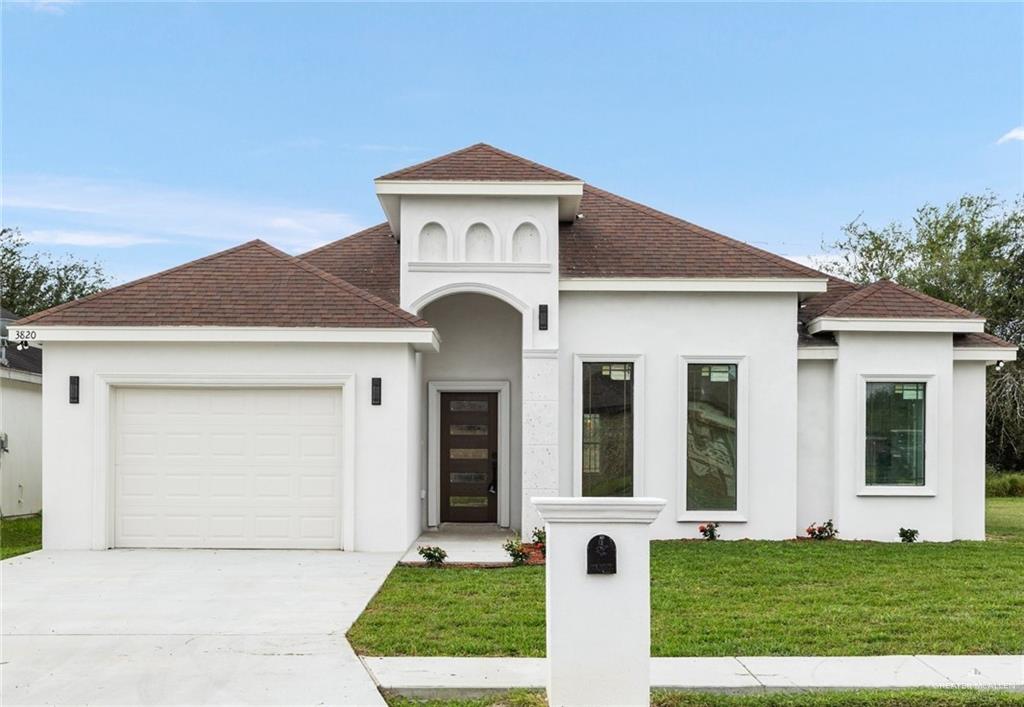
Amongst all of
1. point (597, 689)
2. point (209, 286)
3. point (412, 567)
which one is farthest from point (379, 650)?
point (209, 286)

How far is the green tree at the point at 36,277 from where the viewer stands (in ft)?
122

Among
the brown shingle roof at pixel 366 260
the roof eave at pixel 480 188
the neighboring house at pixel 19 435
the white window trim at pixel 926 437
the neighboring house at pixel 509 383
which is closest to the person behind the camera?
the neighboring house at pixel 509 383

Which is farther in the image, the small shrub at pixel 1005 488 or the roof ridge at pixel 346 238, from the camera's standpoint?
the small shrub at pixel 1005 488

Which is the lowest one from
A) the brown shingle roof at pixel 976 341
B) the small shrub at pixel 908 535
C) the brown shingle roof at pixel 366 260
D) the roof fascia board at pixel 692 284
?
the small shrub at pixel 908 535

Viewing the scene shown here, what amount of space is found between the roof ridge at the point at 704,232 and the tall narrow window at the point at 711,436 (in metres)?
1.67

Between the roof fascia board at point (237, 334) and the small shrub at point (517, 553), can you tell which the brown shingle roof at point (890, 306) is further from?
the roof fascia board at point (237, 334)

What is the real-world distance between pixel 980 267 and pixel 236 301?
30817 millimetres

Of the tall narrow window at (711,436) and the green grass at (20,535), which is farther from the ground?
the tall narrow window at (711,436)

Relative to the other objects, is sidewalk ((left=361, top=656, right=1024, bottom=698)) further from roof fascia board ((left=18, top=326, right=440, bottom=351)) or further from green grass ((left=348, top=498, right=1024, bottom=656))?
roof fascia board ((left=18, top=326, right=440, bottom=351))

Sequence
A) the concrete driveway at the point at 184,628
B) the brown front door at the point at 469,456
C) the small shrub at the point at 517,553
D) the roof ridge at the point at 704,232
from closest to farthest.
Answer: the concrete driveway at the point at 184,628 → the small shrub at the point at 517,553 → the roof ridge at the point at 704,232 → the brown front door at the point at 469,456

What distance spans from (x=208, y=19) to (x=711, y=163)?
13.0 metres

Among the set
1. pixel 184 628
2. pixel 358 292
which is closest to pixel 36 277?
pixel 358 292

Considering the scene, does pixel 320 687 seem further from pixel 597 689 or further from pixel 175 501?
pixel 175 501

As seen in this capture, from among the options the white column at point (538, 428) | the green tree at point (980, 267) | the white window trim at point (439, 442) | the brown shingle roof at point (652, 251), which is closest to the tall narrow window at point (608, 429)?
the white column at point (538, 428)
